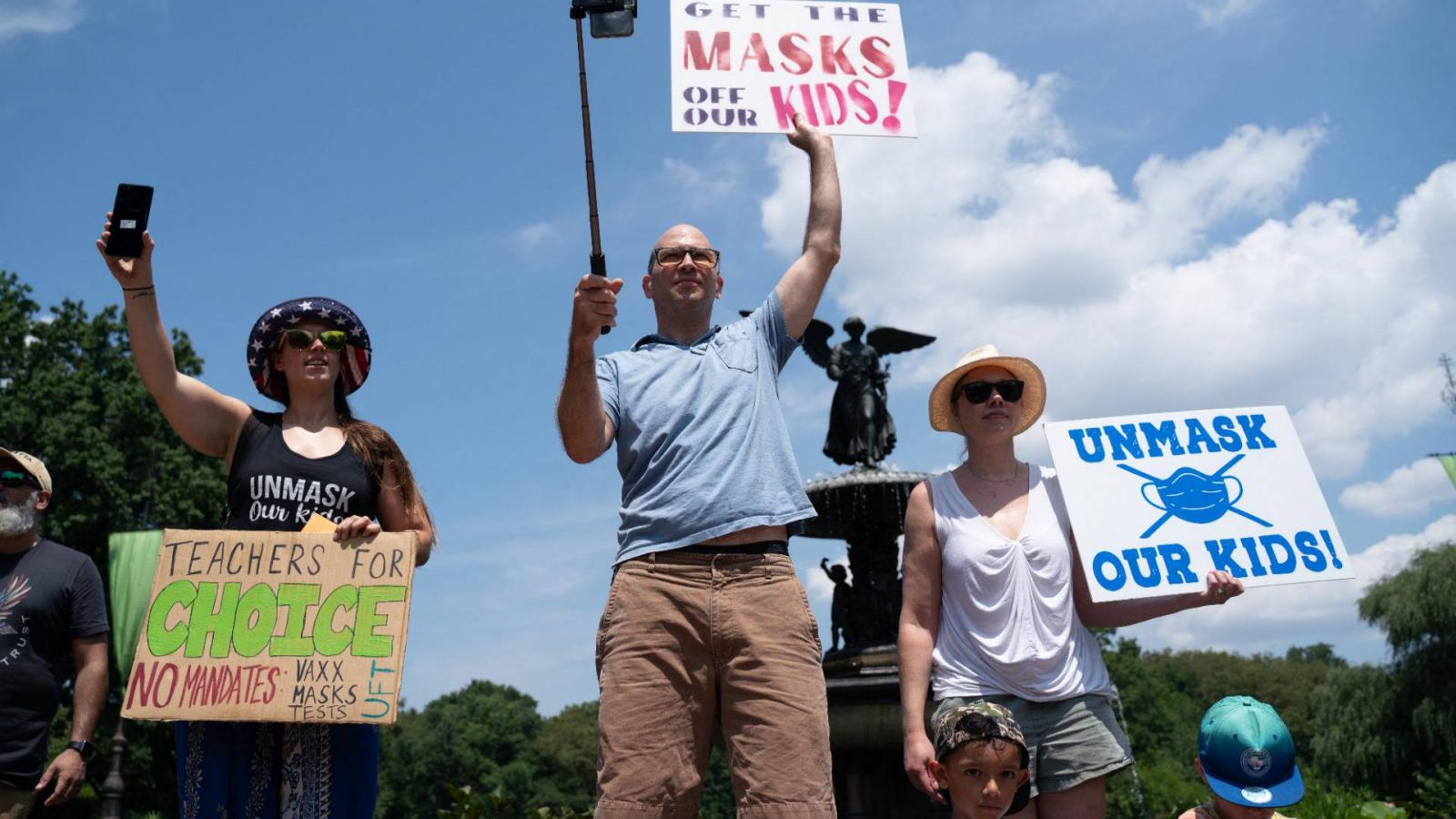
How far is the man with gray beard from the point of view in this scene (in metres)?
3.82

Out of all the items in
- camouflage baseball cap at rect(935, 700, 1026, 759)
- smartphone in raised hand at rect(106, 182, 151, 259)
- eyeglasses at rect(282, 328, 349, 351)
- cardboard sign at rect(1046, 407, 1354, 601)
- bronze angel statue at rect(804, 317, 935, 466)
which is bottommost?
camouflage baseball cap at rect(935, 700, 1026, 759)

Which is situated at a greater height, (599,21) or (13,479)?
(599,21)

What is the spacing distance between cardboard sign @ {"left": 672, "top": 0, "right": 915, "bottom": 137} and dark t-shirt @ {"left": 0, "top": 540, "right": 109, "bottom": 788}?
270 centimetres

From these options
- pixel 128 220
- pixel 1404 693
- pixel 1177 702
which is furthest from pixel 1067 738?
pixel 1177 702

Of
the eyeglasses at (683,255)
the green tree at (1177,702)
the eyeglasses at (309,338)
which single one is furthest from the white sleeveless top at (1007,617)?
the green tree at (1177,702)

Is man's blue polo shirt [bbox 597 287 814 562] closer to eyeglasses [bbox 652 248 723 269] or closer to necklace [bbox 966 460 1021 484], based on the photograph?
eyeglasses [bbox 652 248 723 269]

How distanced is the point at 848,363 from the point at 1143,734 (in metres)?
57.8

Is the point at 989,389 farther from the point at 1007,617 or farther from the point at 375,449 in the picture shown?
the point at 375,449

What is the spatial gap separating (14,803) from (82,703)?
37 cm

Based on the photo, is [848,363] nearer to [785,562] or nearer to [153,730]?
[785,562]

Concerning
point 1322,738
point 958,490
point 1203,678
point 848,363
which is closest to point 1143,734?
point 1203,678

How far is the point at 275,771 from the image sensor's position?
3.09m

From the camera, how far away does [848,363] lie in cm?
1321

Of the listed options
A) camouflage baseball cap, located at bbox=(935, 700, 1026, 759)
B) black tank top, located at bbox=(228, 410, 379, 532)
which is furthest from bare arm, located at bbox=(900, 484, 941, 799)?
black tank top, located at bbox=(228, 410, 379, 532)
